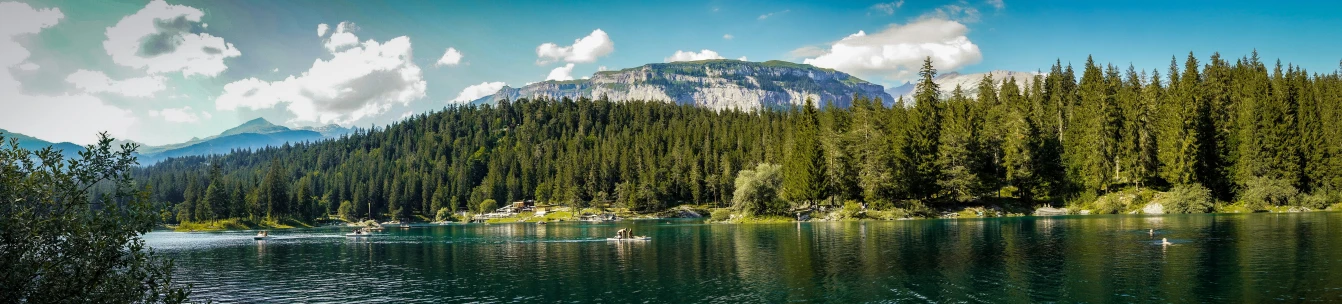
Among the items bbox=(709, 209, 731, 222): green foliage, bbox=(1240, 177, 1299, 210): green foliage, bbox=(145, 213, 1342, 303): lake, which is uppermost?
bbox=(1240, 177, 1299, 210): green foliage

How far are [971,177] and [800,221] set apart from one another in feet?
86.8

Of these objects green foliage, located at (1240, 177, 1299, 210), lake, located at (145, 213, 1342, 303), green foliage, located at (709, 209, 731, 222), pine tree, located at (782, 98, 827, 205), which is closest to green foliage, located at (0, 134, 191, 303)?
lake, located at (145, 213, 1342, 303)

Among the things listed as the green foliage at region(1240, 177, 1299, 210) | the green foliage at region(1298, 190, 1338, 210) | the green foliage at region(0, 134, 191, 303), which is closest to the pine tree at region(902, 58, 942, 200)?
the green foliage at region(1240, 177, 1299, 210)

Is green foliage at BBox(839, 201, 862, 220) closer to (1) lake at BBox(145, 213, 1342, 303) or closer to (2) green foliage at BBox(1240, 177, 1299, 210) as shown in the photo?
(1) lake at BBox(145, 213, 1342, 303)

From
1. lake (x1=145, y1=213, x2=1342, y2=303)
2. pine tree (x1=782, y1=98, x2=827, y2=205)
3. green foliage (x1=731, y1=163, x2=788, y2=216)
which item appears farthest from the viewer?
pine tree (x1=782, y1=98, x2=827, y2=205)

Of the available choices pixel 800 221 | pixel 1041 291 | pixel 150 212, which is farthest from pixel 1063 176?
pixel 150 212

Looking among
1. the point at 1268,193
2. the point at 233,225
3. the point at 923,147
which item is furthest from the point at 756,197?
the point at 233,225

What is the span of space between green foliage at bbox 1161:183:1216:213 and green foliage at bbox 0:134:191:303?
11728 centimetres

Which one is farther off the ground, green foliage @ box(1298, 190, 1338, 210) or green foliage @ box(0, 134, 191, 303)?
green foliage @ box(0, 134, 191, 303)

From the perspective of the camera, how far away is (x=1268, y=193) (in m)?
96.9

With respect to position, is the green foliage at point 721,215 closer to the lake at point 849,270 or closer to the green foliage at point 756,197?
the green foliage at point 756,197

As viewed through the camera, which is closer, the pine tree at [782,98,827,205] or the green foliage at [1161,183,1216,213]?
the green foliage at [1161,183,1216,213]

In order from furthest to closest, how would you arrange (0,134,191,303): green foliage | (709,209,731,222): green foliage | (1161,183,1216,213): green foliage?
(709,209,731,222): green foliage < (1161,183,1216,213): green foliage < (0,134,191,303): green foliage

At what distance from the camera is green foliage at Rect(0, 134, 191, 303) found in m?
16.1
